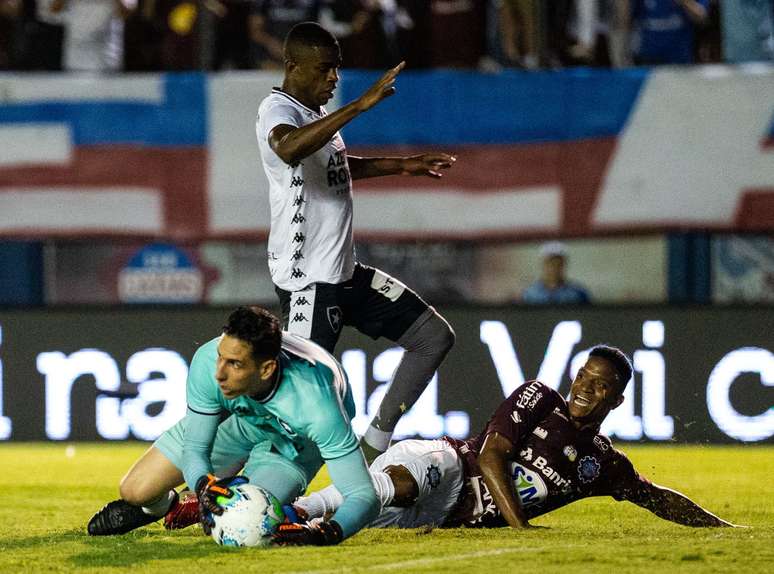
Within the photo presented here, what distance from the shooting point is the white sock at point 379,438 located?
7.44m

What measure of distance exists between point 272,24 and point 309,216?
5954 mm

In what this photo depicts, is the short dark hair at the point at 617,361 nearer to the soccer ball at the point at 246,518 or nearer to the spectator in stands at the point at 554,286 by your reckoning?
the soccer ball at the point at 246,518

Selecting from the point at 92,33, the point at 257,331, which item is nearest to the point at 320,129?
the point at 257,331

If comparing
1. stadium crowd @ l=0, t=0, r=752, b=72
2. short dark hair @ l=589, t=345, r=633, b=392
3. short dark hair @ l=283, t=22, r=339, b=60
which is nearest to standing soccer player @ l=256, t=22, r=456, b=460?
short dark hair @ l=283, t=22, r=339, b=60

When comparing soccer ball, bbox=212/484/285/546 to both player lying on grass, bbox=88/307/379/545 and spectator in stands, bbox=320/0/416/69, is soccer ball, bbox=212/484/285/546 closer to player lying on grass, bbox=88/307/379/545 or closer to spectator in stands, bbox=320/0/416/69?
player lying on grass, bbox=88/307/379/545

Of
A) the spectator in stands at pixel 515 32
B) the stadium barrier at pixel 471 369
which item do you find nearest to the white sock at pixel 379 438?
the stadium barrier at pixel 471 369

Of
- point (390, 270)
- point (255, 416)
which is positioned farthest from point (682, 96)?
point (255, 416)

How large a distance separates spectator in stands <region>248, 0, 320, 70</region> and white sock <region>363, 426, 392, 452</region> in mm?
5674

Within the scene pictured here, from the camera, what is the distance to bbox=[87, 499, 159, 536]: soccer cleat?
6.67 m

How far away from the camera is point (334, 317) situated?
7031 millimetres

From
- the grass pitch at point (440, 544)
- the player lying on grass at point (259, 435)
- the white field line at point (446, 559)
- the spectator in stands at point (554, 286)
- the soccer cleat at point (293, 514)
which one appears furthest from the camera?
the spectator in stands at point (554, 286)

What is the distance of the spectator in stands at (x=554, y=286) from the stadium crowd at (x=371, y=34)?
1.58m

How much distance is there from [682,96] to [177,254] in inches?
194

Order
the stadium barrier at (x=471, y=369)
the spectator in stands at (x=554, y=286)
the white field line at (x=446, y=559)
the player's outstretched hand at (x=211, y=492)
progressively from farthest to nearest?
1. the spectator in stands at (x=554, y=286)
2. the stadium barrier at (x=471, y=369)
3. the player's outstretched hand at (x=211, y=492)
4. the white field line at (x=446, y=559)
